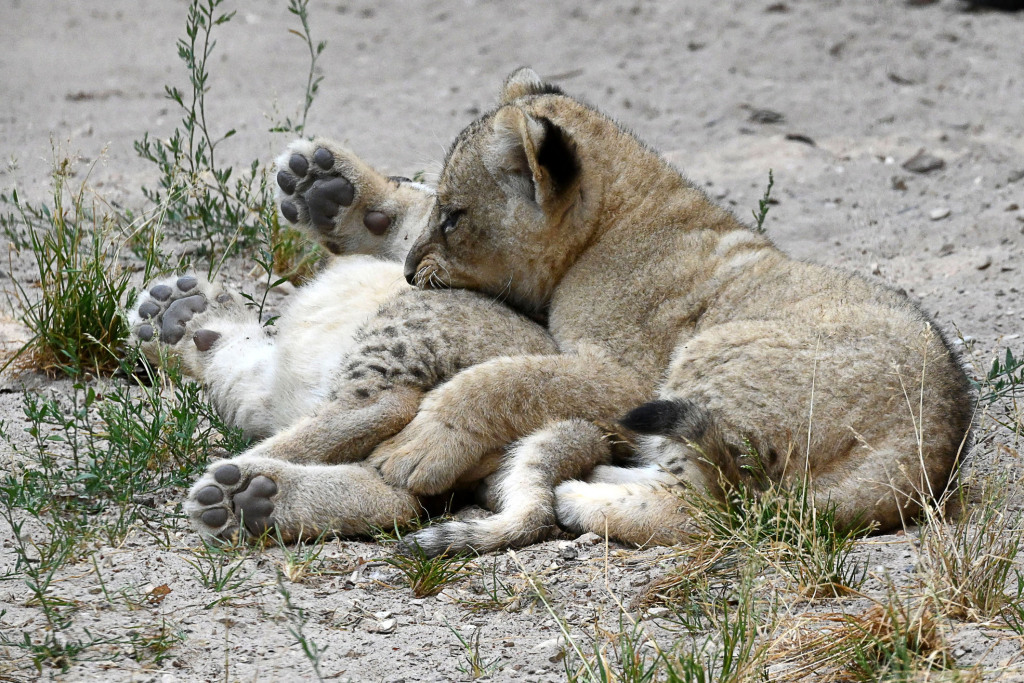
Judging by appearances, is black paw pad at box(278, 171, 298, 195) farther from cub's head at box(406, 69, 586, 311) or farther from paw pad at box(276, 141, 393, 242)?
cub's head at box(406, 69, 586, 311)

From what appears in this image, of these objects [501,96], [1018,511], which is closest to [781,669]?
[1018,511]

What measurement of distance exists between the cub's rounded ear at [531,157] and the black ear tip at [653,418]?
52.9 inches

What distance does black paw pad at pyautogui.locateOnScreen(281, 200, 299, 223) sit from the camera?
18.4ft

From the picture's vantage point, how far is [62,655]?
3.26m

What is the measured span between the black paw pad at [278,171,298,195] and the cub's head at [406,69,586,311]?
77cm

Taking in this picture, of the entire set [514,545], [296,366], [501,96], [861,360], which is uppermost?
[501,96]

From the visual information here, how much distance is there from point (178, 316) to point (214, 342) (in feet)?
0.86

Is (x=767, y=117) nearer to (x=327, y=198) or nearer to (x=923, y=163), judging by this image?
(x=923, y=163)

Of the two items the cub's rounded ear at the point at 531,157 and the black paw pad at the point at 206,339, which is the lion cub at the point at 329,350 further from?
the cub's rounded ear at the point at 531,157

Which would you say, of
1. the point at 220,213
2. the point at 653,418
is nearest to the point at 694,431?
the point at 653,418

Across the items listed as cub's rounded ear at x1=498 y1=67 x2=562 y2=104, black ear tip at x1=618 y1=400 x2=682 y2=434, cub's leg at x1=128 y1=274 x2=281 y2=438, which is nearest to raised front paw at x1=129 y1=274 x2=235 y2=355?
cub's leg at x1=128 y1=274 x2=281 y2=438

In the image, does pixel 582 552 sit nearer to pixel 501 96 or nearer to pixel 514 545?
pixel 514 545

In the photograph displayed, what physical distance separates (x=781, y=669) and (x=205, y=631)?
1.72m

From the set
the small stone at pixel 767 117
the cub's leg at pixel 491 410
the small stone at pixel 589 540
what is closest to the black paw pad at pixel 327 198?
the cub's leg at pixel 491 410
